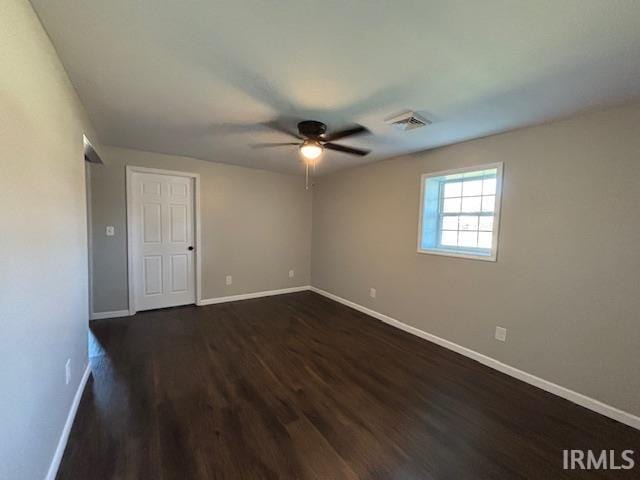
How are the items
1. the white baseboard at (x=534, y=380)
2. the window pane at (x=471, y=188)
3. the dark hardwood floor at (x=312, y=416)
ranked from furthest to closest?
the window pane at (x=471, y=188)
the white baseboard at (x=534, y=380)
the dark hardwood floor at (x=312, y=416)

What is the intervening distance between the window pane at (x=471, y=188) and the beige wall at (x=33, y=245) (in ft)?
11.2

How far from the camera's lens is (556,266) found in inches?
88.2

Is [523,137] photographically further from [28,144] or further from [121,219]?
[121,219]

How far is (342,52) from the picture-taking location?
1470mm

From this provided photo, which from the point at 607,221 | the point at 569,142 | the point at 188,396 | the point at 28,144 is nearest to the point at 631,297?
the point at 607,221

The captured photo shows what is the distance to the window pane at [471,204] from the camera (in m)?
2.84

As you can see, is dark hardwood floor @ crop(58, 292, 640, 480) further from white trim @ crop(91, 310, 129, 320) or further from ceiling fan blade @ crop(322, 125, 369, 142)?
ceiling fan blade @ crop(322, 125, 369, 142)

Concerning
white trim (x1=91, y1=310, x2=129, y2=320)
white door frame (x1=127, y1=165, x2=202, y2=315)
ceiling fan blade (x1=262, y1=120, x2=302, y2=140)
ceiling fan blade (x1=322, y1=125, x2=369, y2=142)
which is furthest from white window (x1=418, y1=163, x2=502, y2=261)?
white trim (x1=91, y1=310, x2=129, y2=320)

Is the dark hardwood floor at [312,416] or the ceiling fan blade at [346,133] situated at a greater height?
the ceiling fan blade at [346,133]

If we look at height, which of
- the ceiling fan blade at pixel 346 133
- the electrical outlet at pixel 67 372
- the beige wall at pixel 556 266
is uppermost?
the ceiling fan blade at pixel 346 133

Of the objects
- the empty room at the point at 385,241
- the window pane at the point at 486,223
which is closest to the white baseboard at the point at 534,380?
the empty room at the point at 385,241

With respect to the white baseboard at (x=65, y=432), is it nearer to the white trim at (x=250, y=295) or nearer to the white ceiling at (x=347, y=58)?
the white trim at (x=250, y=295)

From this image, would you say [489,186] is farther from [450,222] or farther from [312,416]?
[312,416]

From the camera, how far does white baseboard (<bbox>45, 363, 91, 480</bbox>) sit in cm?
136
